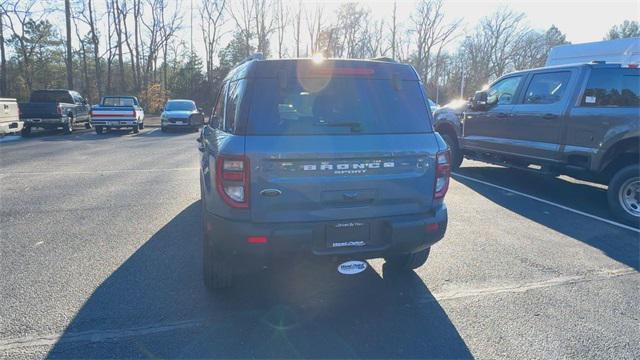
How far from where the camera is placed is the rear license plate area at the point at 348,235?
2.90 meters

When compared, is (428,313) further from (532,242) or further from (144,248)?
(144,248)

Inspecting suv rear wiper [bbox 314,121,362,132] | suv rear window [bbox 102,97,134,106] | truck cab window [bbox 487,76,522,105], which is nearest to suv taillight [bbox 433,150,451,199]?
suv rear wiper [bbox 314,121,362,132]

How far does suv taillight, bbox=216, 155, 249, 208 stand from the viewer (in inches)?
106

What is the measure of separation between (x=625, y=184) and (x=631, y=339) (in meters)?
3.60

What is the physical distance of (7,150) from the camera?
1273cm

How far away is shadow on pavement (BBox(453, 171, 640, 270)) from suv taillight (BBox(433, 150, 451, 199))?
2607mm

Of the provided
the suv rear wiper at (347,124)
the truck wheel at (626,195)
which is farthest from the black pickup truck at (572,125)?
the suv rear wiper at (347,124)

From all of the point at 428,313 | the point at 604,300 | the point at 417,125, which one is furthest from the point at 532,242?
the point at 417,125

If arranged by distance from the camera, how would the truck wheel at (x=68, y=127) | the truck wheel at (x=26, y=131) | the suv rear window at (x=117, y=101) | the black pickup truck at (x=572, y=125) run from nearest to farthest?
1. the black pickup truck at (x=572, y=125)
2. the truck wheel at (x=26, y=131)
3. the truck wheel at (x=68, y=127)
4. the suv rear window at (x=117, y=101)

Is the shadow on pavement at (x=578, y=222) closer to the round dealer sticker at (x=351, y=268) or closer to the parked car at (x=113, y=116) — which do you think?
the round dealer sticker at (x=351, y=268)

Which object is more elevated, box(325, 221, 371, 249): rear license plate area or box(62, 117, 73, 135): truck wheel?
box(62, 117, 73, 135): truck wheel

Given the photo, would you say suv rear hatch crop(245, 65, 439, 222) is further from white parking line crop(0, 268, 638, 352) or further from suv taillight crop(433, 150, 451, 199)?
white parking line crop(0, 268, 638, 352)

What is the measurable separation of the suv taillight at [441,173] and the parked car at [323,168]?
0.01 meters

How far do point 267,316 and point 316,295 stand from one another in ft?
1.71
